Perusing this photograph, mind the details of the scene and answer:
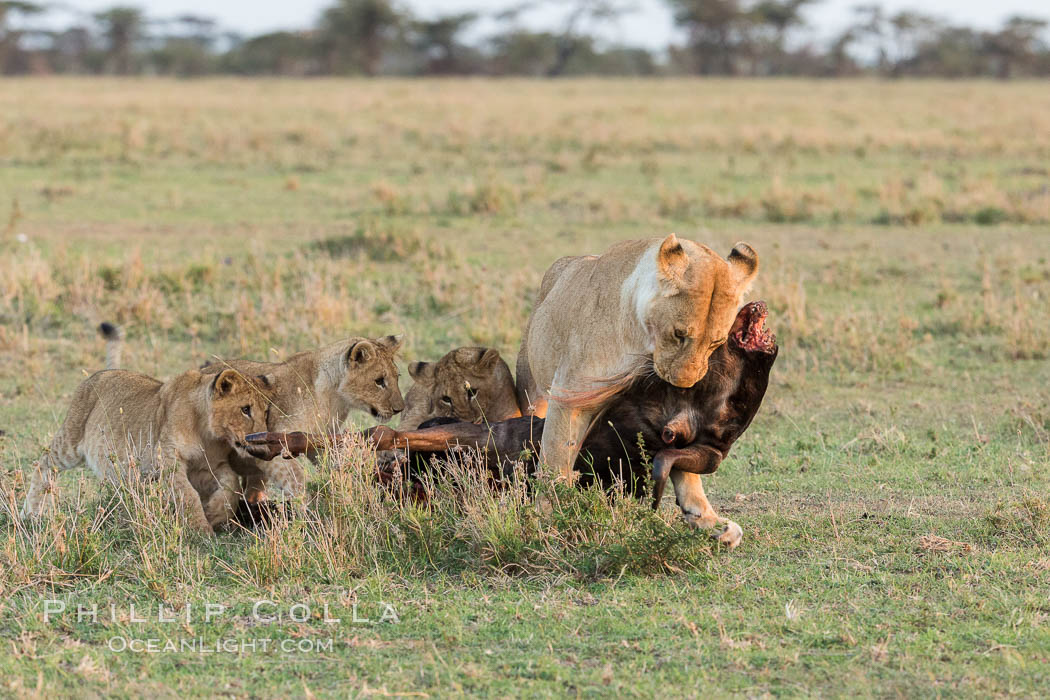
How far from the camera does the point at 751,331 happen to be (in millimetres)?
4840

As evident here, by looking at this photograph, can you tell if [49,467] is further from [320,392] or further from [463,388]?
[463,388]

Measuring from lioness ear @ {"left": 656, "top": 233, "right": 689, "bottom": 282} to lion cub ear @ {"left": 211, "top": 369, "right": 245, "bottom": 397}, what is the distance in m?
2.07

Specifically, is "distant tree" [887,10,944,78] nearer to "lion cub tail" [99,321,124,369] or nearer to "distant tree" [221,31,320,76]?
"distant tree" [221,31,320,76]

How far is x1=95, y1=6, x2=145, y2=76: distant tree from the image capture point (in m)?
59.3

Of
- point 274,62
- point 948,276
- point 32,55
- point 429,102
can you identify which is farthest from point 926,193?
point 32,55

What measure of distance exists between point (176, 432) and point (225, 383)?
0.29 m

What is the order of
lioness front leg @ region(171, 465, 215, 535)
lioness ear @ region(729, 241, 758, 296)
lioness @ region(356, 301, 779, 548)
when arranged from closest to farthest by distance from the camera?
lioness ear @ region(729, 241, 758, 296) < lioness @ region(356, 301, 779, 548) < lioness front leg @ region(171, 465, 215, 535)

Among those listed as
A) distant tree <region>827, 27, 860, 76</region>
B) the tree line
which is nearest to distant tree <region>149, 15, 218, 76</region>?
the tree line

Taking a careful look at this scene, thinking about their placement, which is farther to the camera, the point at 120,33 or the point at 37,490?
the point at 120,33

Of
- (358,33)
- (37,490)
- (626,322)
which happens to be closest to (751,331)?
(626,322)

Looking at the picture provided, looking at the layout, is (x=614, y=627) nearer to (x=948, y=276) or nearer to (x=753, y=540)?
(x=753, y=540)

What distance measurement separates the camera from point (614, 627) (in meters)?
4.38

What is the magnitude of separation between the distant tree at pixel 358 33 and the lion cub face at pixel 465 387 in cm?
4953

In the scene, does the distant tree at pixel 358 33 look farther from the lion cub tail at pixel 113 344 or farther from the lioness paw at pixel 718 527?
the lioness paw at pixel 718 527
